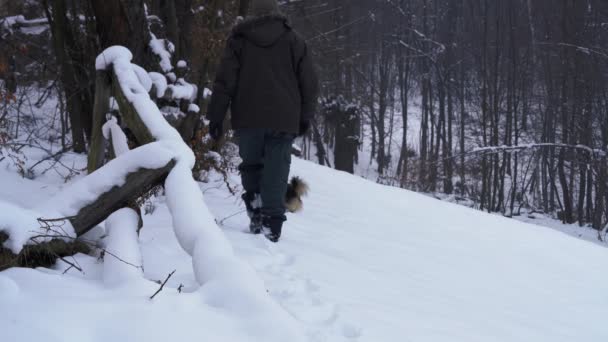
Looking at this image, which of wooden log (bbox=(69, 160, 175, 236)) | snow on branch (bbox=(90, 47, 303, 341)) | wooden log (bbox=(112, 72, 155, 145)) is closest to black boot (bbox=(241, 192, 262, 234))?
wooden log (bbox=(112, 72, 155, 145))

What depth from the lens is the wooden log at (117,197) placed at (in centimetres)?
227

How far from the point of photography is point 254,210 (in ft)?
13.8

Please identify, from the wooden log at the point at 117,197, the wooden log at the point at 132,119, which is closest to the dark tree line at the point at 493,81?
the wooden log at the point at 132,119

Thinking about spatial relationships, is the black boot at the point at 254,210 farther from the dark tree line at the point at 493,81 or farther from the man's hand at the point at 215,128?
the dark tree line at the point at 493,81

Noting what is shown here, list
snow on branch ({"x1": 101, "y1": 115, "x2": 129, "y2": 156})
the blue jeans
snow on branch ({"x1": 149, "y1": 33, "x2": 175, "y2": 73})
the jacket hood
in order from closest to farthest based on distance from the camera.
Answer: snow on branch ({"x1": 101, "y1": 115, "x2": 129, "y2": 156}), the jacket hood, the blue jeans, snow on branch ({"x1": 149, "y1": 33, "x2": 175, "y2": 73})

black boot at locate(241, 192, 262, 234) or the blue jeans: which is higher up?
the blue jeans

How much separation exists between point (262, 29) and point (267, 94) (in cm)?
49

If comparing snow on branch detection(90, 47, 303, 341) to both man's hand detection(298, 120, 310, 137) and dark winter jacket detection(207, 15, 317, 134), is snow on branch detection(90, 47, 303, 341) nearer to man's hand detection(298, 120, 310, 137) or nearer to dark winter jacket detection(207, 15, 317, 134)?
dark winter jacket detection(207, 15, 317, 134)

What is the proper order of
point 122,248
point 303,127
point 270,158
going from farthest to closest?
point 303,127 < point 270,158 < point 122,248

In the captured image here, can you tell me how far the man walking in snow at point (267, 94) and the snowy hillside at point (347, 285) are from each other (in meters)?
0.50

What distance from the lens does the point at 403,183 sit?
52.3ft

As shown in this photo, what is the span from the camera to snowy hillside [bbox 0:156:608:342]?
1.58 meters

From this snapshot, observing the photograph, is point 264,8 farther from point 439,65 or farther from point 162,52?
point 439,65

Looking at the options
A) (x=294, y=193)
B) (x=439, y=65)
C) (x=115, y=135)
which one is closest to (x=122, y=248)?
(x=115, y=135)
